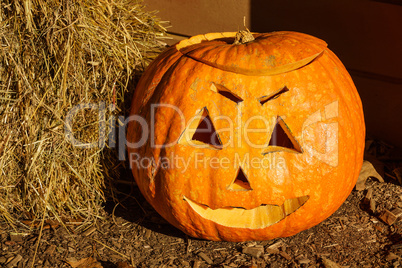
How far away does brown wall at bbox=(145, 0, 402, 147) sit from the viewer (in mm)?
3623

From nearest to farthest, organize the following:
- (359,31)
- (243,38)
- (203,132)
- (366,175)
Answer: (243,38), (203,132), (366,175), (359,31)

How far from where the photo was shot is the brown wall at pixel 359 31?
3.62m

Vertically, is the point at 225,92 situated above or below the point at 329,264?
above

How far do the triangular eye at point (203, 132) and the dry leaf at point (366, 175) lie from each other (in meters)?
1.25

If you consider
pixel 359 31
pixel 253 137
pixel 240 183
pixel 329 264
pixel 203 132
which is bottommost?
pixel 329 264

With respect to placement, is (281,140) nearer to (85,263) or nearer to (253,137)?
(253,137)

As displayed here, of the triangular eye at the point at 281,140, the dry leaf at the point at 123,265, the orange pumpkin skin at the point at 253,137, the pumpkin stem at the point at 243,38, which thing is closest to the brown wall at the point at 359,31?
the orange pumpkin skin at the point at 253,137

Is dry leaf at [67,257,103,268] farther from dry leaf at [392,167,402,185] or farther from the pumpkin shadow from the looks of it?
dry leaf at [392,167,402,185]

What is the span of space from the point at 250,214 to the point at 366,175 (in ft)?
4.01

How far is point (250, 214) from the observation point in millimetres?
2791

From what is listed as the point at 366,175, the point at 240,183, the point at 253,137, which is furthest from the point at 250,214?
the point at 366,175

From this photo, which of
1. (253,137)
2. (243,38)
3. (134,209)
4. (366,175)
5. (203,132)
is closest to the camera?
(253,137)

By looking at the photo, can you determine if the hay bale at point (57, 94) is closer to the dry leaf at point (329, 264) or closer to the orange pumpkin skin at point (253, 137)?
the orange pumpkin skin at point (253, 137)

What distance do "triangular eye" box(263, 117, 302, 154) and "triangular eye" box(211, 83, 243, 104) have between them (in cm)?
26
